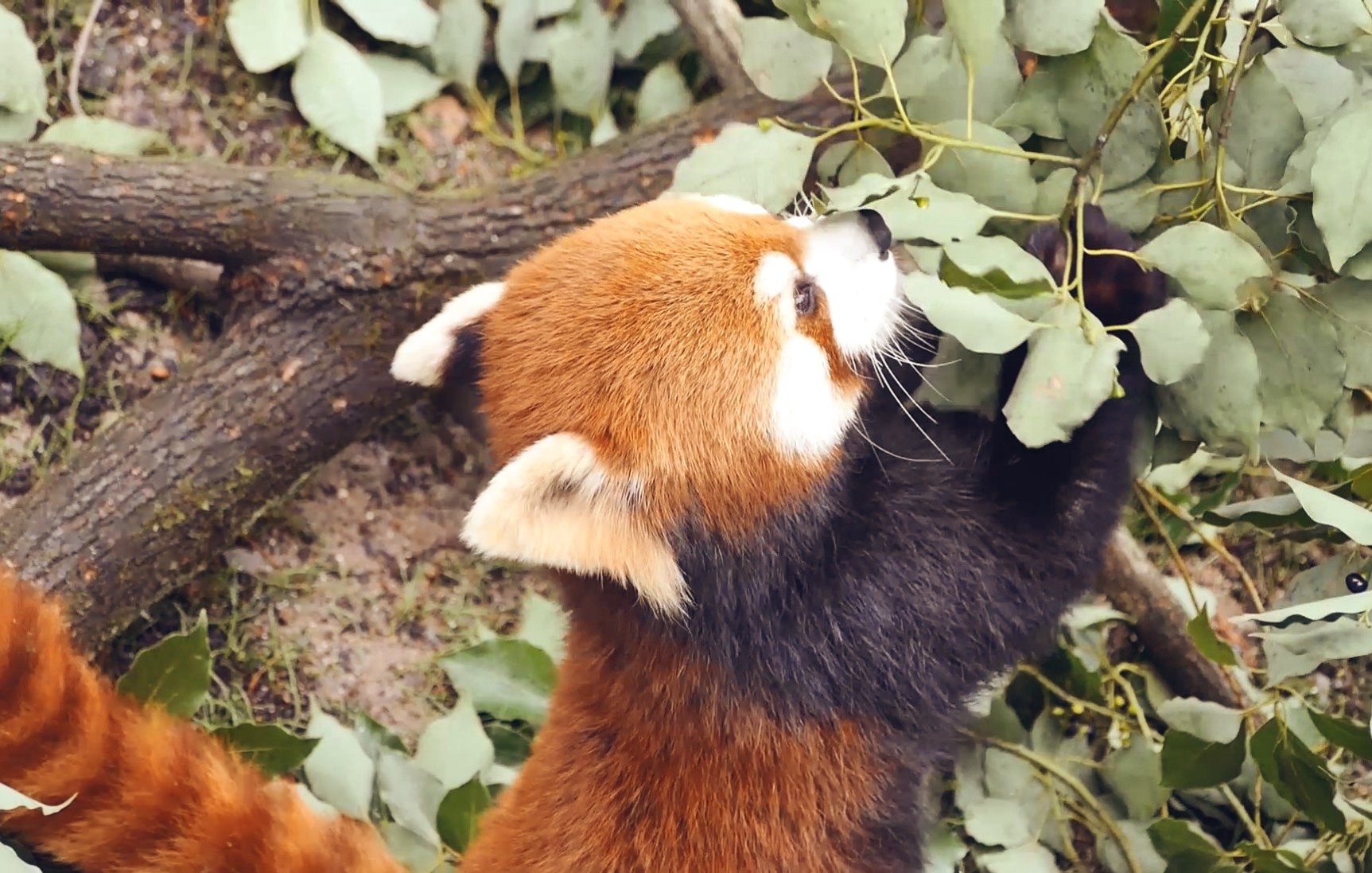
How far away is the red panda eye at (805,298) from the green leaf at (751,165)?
0.17 metres

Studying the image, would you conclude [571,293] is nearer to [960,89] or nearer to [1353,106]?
[960,89]

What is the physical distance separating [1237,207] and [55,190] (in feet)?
7.40

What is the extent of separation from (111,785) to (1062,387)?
1622mm

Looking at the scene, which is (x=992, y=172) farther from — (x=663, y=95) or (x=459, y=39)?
(x=459, y=39)

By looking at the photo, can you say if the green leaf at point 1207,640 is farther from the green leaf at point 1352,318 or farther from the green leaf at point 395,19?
the green leaf at point 395,19

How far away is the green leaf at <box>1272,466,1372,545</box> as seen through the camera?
5.02 ft

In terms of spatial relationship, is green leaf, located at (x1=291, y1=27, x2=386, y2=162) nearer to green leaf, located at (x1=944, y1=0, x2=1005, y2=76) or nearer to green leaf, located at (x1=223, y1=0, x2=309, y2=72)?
green leaf, located at (x1=223, y1=0, x2=309, y2=72)

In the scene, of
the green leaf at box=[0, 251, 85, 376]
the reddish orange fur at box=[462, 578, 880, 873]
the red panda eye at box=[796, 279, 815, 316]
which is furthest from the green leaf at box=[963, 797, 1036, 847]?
the green leaf at box=[0, 251, 85, 376]

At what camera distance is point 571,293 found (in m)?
1.88

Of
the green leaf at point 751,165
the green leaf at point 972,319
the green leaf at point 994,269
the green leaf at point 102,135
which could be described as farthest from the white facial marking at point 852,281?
the green leaf at point 102,135

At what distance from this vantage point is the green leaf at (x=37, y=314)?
8.07 feet

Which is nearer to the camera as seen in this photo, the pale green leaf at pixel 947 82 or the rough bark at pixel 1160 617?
the pale green leaf at pixel 947 82

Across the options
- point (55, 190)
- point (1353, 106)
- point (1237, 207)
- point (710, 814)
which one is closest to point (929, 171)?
point (1237, 207)

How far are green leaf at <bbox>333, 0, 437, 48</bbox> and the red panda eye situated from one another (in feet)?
5.13
